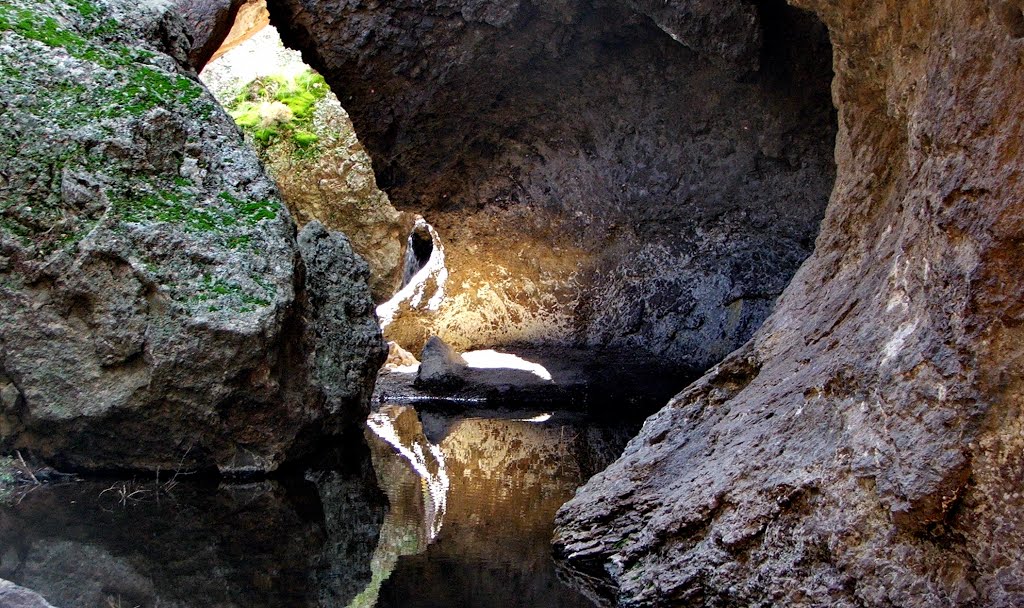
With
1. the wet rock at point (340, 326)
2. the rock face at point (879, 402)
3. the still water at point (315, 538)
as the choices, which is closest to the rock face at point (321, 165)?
the wet rock at point (340, 326)

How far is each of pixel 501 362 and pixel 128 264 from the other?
610 centimetres

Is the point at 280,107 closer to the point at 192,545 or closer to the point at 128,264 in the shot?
the point at 128,264

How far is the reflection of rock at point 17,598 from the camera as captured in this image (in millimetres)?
2289

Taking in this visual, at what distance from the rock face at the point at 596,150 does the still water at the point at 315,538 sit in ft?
14.3

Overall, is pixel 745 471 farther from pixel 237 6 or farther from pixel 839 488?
pixel 237 6

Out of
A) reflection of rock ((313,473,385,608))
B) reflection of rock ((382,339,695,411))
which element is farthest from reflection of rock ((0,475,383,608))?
reflection of rock ((382,339,695,411))

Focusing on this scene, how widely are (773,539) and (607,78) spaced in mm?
7719

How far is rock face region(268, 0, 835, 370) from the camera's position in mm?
9102

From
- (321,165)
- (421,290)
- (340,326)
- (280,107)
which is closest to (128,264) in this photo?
(340,326)

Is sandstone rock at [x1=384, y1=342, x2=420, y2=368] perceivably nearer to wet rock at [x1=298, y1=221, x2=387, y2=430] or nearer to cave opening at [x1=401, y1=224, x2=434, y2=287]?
cave opening at [x1=401, y1=224, x2=434, y2=287]

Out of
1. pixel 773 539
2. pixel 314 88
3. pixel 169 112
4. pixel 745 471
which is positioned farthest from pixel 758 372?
pixel 314 88

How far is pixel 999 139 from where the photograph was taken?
2678 mm

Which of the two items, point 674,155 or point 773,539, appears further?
point 674,155

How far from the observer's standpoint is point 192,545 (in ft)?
13.7
